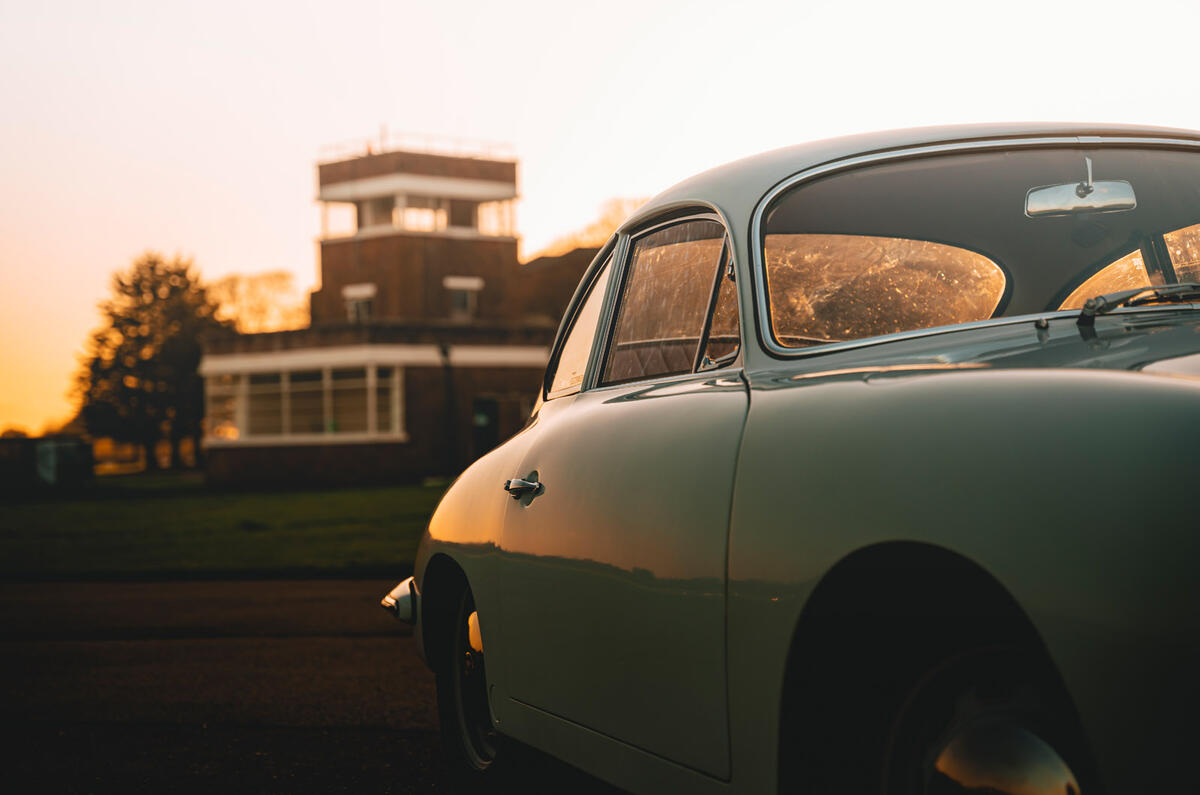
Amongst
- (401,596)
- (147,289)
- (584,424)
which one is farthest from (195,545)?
(147,289)

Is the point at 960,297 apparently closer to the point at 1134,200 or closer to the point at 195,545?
the point at 1134,200

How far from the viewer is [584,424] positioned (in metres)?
3.30

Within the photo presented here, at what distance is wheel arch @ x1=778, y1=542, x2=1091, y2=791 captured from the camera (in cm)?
192

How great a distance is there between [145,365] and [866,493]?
76.9 metres

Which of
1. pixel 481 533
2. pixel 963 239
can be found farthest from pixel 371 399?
pixel 963 239

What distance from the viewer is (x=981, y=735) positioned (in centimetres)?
186

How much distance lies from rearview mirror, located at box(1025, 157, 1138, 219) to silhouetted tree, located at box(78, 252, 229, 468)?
73.8 metres

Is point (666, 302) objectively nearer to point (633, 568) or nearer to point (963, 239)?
point (963, 239)

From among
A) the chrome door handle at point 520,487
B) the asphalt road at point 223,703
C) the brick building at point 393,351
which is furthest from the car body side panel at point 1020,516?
the brick building at point 393,351

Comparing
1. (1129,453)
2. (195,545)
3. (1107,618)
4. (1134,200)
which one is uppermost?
(1134,200)

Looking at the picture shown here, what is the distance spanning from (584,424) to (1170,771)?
6.28 feet

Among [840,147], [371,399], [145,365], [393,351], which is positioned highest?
[145,365]

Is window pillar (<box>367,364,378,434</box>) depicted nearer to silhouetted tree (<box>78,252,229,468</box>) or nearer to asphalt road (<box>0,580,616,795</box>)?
silhouetted tree (<box>78,252,229,468</box>)

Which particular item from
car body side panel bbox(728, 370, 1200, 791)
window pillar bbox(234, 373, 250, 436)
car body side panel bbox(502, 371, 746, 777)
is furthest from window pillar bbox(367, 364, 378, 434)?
car body side panel bbox(728, 370, 1200, 791)
